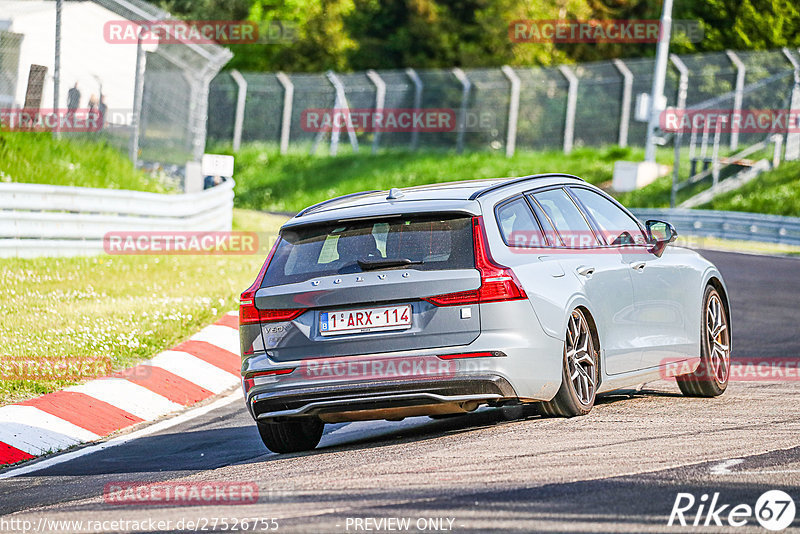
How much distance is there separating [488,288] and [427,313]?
0.37m

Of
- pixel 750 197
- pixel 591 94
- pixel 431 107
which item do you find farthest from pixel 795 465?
pixel 431 107

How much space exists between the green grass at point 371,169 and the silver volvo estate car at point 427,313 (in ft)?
99.3

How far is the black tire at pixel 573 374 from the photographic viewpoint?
26.7 feet

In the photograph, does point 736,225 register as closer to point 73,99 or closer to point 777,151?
point 777,151

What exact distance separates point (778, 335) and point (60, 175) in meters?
10.8

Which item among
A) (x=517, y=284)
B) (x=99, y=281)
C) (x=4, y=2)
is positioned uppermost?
(x=4, y=2)

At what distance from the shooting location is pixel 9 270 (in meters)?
15.9

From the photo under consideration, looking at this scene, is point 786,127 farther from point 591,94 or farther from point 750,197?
point 591,94

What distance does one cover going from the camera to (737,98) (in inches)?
1400

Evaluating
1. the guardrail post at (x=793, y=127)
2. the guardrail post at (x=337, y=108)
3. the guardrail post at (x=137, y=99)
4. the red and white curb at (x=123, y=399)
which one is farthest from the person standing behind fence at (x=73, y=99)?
the guardrail post at (x=337, y=108)

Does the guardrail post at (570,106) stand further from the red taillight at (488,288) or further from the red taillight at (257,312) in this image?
the red taillight at (488,288)

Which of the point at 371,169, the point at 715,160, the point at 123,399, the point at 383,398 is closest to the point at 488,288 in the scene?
the point at 383,398

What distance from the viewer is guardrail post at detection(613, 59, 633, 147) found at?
38625mm

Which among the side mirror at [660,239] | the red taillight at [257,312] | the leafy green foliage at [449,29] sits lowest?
the red taillight at [257,312]
